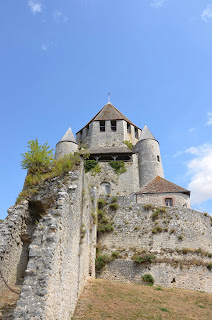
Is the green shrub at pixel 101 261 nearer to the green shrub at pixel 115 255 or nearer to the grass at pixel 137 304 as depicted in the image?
the green shrub at pixel 115 255

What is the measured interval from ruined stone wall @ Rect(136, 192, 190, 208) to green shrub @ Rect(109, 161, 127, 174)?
9395 mm

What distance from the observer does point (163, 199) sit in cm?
2244

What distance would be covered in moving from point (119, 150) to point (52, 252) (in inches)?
1048

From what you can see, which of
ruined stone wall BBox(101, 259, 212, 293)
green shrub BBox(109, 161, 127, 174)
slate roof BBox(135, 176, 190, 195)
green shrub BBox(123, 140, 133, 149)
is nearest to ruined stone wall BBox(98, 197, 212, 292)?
ruined stone wall BBox(101, 259, 212, 293)

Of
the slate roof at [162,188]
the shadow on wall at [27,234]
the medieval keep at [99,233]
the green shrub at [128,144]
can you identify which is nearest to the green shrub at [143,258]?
the medieval keep at [99,233]

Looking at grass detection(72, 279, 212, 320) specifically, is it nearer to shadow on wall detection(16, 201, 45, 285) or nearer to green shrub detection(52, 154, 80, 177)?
shadow on wall detection(16, 201, 45, 285)

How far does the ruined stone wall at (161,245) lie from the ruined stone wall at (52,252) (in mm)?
6346

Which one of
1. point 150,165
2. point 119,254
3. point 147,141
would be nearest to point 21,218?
point 119,254

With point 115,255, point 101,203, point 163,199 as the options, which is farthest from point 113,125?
point 115,255

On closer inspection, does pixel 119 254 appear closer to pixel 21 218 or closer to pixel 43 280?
pixel 21 218

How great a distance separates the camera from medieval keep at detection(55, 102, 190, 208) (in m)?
30.8

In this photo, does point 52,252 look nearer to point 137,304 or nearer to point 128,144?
point 137,304

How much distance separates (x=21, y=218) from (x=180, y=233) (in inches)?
469

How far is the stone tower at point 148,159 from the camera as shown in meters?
31.6
